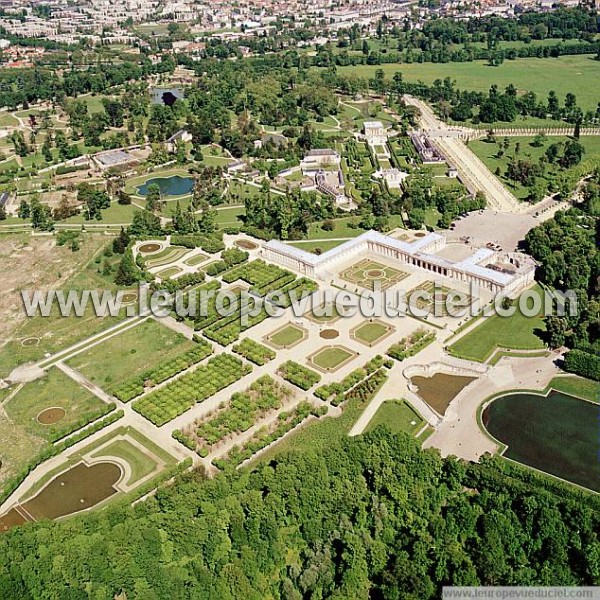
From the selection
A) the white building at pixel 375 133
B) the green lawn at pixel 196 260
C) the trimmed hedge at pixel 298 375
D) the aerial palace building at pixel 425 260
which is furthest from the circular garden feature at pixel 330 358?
the white building at pixel 375 133

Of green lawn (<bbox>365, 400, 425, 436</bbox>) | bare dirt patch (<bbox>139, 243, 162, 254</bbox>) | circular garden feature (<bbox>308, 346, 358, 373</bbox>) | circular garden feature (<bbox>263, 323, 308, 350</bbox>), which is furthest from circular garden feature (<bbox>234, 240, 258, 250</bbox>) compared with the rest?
green lawn (<bbox>365, 400, 425, 436</bbox>)

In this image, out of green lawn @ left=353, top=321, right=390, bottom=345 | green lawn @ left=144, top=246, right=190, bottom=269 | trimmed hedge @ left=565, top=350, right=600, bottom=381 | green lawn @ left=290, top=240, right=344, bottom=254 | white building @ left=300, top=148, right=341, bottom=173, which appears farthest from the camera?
white building @ left=300, top=148, right=341, bottom=173

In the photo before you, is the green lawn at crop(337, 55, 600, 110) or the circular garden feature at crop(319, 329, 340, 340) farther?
the green lawn at crop(337, 55, 600, 110)

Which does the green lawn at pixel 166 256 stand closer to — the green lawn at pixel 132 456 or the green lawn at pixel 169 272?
the green lawn at pixel 169 272

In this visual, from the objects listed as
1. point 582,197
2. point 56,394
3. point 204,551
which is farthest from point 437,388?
point 582,197

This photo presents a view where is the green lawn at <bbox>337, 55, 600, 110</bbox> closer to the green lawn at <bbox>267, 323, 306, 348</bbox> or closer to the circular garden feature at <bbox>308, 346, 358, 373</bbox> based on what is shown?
the green lawn at <bbox>267, 323, 306, 348</bbox>

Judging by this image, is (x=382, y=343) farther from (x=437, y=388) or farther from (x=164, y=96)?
(x=164, y=96)
